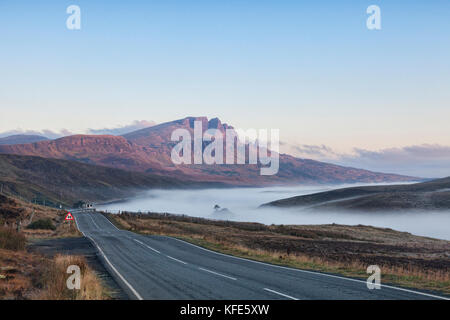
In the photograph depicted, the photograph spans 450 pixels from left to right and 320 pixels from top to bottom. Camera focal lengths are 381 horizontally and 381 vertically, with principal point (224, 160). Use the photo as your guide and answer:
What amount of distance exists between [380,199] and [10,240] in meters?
115

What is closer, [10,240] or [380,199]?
[10,240]

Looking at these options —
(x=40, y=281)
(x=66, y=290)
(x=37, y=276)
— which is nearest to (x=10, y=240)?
(x=37, y=276)

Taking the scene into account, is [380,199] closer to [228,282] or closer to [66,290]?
[228,282]

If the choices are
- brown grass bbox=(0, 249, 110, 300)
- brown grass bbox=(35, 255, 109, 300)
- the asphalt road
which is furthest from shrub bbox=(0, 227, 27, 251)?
brown grass bbox=(35, 255, 109, 300)

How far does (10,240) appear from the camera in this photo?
22.2 m

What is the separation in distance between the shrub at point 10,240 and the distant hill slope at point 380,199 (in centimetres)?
10632

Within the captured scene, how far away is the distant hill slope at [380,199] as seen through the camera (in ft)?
358

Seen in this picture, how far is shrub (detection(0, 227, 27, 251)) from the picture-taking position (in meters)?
21.6

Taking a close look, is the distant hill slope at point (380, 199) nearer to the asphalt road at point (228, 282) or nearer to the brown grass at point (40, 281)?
the asphalt road at point (228, 282)

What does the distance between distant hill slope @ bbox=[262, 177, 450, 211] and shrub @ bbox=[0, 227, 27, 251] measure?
106316 millimetres
